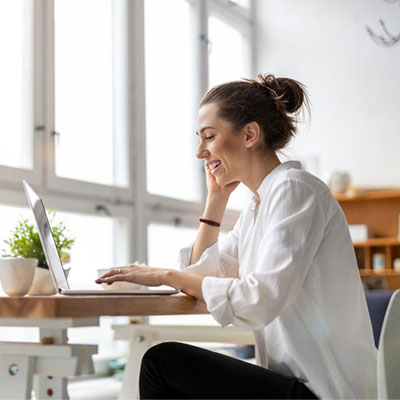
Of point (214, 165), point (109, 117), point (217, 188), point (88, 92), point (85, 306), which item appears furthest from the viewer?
point (109, 117)

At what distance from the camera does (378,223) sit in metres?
5.15

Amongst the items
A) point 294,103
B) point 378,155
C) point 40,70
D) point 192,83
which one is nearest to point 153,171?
point 192,83

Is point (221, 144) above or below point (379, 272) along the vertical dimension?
above

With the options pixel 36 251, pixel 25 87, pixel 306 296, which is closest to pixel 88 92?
pixel 25 87

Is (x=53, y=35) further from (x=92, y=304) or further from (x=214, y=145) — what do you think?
(x=92, y=304)

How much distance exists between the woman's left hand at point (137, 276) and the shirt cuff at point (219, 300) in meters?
0.12

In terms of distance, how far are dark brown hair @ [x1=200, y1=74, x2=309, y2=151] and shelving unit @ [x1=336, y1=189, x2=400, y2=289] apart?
330 cm

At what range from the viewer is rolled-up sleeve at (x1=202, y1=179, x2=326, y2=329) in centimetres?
136

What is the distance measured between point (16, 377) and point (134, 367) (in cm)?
120

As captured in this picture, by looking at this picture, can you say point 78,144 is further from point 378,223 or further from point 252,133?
point 378,223

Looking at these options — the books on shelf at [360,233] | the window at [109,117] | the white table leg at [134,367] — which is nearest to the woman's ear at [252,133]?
the white table leg at [134,367]

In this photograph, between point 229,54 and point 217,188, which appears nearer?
point 217,188

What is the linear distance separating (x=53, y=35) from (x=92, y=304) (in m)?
2.42

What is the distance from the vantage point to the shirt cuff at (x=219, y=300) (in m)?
1.37
